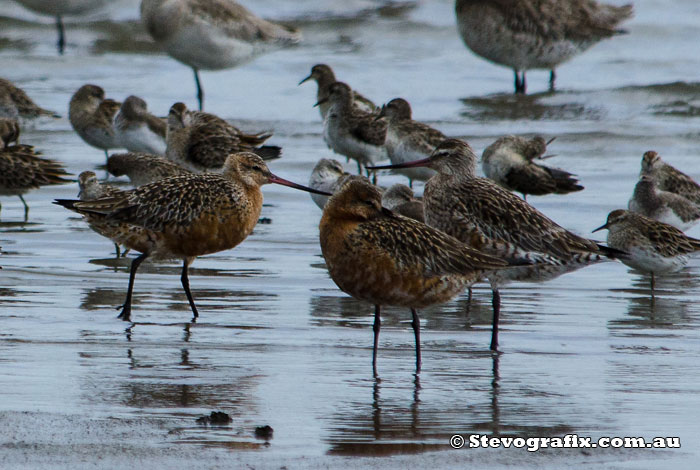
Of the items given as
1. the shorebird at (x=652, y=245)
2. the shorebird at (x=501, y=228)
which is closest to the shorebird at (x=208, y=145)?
the shorebird at (x=652, y=245)

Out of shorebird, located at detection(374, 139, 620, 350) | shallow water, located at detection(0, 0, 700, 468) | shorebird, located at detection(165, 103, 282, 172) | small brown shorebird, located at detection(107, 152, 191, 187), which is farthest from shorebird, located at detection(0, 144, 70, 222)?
shorebird, located at detection(374, 139, 620, 350)

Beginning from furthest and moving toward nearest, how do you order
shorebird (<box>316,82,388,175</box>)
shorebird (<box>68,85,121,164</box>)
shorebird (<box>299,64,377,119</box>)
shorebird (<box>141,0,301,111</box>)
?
1. shorebird (<box>141,0,301,111</box>)
2. shorebird (<box>299,64,377,119</box>)
3. shorebird (<box>68,85,121,164</box>)
4. shorebird (<box>316,82,388,175</box>)

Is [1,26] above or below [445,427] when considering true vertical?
above

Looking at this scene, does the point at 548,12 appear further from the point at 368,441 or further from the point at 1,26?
the point at 368,441

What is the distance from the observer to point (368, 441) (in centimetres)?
503

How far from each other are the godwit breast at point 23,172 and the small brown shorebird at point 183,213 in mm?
3199

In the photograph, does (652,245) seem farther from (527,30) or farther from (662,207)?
(527,30)

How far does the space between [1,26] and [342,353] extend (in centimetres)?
2109

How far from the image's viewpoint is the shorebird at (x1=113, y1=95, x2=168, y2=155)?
13.8 m

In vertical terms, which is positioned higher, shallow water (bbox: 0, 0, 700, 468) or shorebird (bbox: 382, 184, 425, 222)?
shorebird (bbox: 382, 184, 425, 222)

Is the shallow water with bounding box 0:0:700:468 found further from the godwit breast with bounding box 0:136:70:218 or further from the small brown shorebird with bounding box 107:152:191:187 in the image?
the small brown shorebird with bounding box 107:152:191:187

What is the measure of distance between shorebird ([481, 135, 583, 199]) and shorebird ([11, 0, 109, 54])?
13.4 metres

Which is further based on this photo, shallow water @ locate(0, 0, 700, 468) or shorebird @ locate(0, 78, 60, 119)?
shorebird @ locate(0, 78, 60, 119)

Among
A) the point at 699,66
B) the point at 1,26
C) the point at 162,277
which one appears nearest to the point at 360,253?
the point at 162,277
